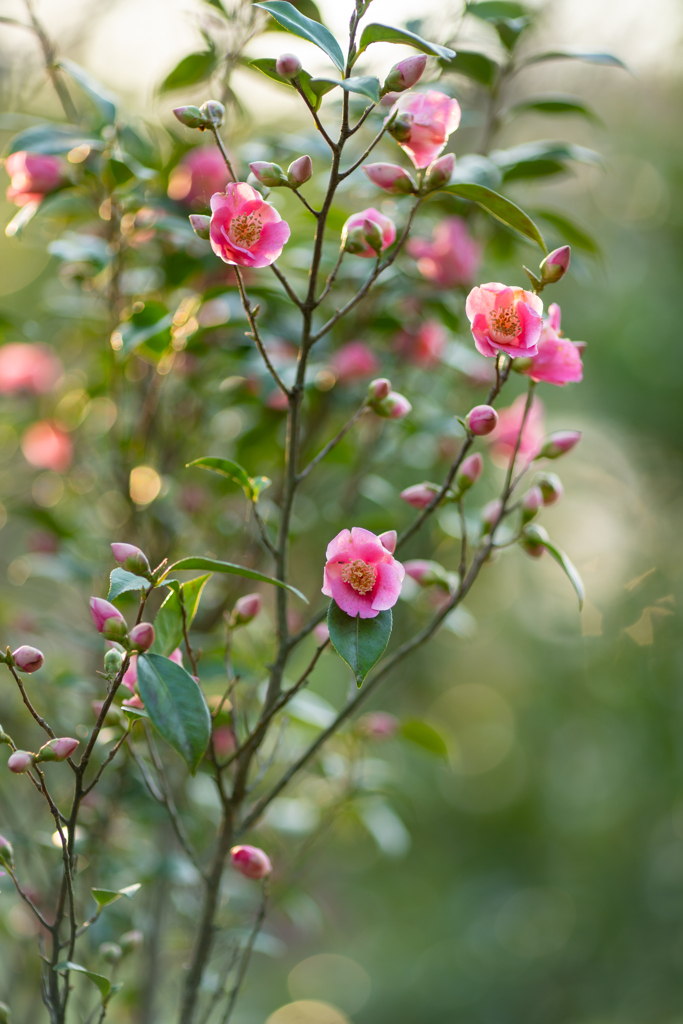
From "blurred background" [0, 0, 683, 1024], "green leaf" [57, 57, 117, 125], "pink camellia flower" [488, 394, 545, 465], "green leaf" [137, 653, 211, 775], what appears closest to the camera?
"green leaf" [137, 653, 211, 775]

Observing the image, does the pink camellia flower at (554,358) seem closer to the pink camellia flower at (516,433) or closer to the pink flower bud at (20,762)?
the pink camellia flower at (516,433)

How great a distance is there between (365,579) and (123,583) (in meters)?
0.14

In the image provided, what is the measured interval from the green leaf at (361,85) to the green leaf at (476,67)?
1.49ft

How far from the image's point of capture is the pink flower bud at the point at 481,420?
491 millimetres

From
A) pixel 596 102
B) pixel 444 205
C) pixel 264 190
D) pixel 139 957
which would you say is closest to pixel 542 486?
pixel 264 190

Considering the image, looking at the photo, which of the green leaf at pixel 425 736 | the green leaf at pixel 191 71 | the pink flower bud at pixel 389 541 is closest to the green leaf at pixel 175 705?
the pink flower bud at pixel 389 541

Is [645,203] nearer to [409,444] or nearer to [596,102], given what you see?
[596,102]

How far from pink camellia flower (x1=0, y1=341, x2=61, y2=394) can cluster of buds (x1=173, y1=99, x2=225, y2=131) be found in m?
0.74

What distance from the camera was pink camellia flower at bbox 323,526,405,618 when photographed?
0.44m

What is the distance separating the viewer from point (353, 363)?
88 cm

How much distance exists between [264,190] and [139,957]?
1098mm

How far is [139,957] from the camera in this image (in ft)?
3.64

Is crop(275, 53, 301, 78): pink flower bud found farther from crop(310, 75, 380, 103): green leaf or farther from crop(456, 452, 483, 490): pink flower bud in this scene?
crop(456, 452, 483, 490): pink flower bud

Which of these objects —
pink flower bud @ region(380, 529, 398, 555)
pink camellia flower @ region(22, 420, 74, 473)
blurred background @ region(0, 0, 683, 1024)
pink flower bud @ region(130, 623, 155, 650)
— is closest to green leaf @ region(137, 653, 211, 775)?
pink flower bud @ region(130, 623, 155, 650)
